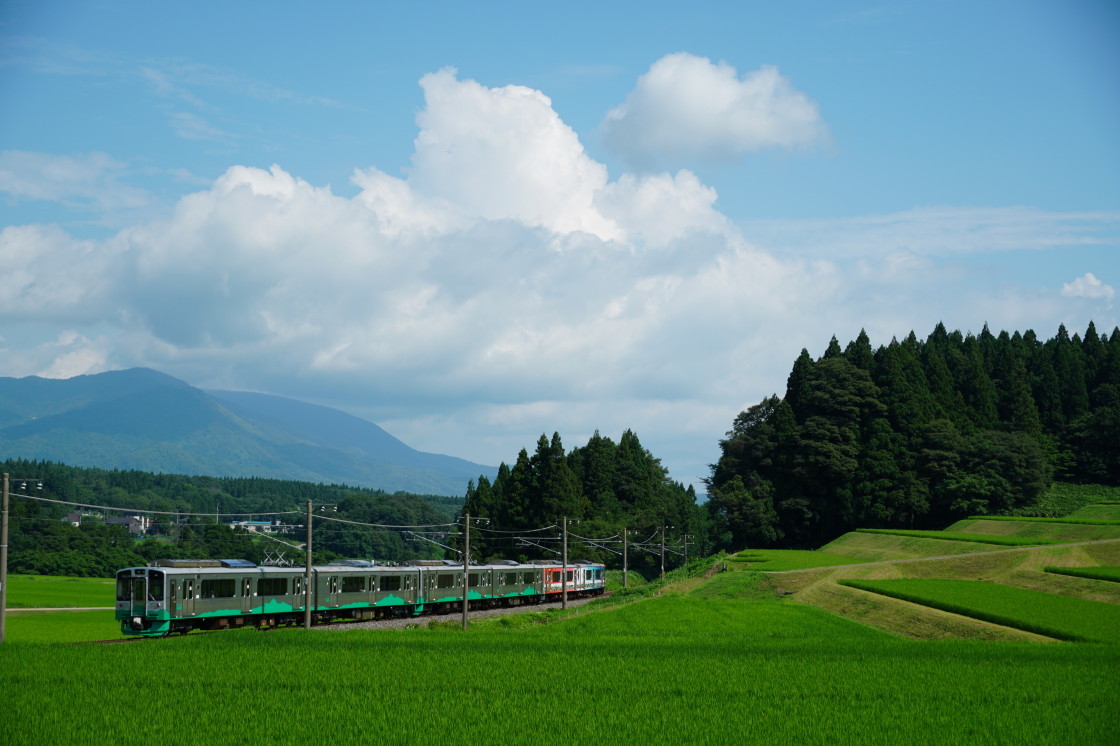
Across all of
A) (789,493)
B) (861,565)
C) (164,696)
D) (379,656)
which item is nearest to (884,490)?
(789,493)

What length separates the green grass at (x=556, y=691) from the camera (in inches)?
619

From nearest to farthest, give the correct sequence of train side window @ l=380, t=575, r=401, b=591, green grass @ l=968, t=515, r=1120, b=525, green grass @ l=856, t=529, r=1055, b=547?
train side window @ l=380, t=575, r=401, b=591, green grass @ l=856, t=529, r=1055, b=547, green grass @ l=968, t=515, r=1120, b=525

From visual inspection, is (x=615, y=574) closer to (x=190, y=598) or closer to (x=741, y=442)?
(x=741, y=442)

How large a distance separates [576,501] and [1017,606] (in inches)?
1913

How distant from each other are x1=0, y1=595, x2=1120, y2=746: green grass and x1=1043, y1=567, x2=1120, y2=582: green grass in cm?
1515

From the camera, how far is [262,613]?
37.7m

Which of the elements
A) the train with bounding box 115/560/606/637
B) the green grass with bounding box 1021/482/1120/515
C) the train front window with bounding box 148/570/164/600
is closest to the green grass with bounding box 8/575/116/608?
the train with bounding box 115/560/606/637

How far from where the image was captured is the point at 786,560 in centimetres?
5712

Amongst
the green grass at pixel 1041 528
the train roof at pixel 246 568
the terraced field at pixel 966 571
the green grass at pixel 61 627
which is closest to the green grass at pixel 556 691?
the terraced field at pixel 966 571

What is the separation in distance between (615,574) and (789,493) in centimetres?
1625

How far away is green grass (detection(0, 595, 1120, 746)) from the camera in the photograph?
15.7 metres

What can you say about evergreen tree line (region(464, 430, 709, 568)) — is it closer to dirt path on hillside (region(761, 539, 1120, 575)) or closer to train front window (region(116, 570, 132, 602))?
dirt path on hillside (region(761, 539, 1120, 575))

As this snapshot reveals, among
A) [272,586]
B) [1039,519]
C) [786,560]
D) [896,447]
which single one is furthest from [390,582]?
[896,447]

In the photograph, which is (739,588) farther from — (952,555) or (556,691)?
(556,691)
